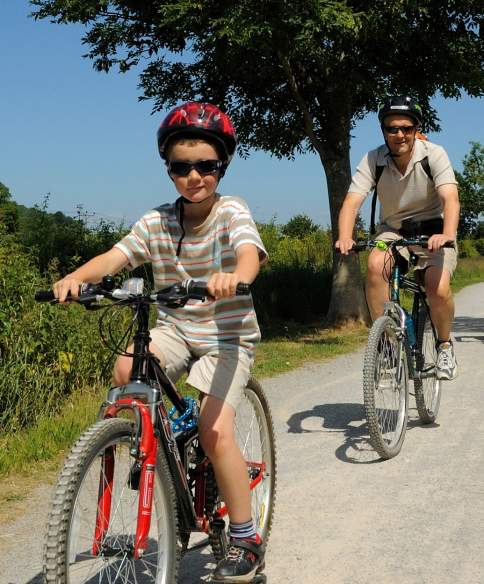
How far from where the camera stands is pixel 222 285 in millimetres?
2553

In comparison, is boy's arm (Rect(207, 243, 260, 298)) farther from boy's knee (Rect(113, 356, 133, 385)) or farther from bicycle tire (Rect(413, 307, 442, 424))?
bicycle tire (Rect(413, 307, 442, 424))

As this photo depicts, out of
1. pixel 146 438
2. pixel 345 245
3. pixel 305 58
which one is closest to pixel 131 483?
pixel 146 438

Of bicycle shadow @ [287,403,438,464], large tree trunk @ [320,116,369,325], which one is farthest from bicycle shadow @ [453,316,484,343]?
bicycle shadow @ [287,403,438,464]

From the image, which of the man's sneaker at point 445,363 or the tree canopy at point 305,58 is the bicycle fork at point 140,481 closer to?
the man's sneaker at point 445,363

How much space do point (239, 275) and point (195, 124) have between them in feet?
2.04

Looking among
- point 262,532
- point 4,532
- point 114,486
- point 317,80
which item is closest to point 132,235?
point 114,486

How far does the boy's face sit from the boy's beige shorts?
21.8 inches

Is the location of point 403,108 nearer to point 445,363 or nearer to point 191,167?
point 445,363

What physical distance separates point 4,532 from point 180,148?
226 cm

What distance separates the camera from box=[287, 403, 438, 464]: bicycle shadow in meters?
5.33

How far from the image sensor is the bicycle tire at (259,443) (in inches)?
142

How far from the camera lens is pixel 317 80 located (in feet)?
40.7

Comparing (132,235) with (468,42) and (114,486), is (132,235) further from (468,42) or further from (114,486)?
(468,42)

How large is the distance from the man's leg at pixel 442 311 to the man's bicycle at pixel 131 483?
125 inches
